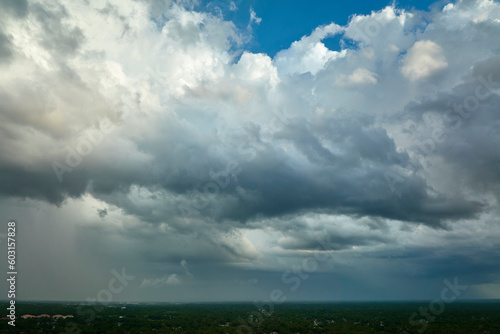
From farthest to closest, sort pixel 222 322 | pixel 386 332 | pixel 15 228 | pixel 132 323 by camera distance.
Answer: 1. pixel 222 322
2. pixel 132 323
3. pixel 386 332
4. pixel 15 228

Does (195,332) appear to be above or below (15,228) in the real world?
below

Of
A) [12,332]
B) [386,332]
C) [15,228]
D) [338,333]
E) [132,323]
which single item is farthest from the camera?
[132,323]

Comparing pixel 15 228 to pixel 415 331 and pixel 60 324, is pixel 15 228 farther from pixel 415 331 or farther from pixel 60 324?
pixel 415 331

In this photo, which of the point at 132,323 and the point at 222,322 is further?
the point at 222,322

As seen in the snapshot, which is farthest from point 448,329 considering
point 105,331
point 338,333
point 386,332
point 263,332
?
point 105,331

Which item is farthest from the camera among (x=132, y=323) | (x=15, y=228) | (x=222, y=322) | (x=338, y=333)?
(x=222, y=322)

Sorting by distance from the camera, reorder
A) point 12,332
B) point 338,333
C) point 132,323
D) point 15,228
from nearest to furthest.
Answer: point 15,228, point 12,332, point 338,333, point 132,323

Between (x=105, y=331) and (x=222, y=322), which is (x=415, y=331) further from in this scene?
(x=105, y=331)

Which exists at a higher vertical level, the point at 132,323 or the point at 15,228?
the point at 15,228

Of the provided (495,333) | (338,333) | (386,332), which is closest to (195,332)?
(338,333)

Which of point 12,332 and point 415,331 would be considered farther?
point 415,331
